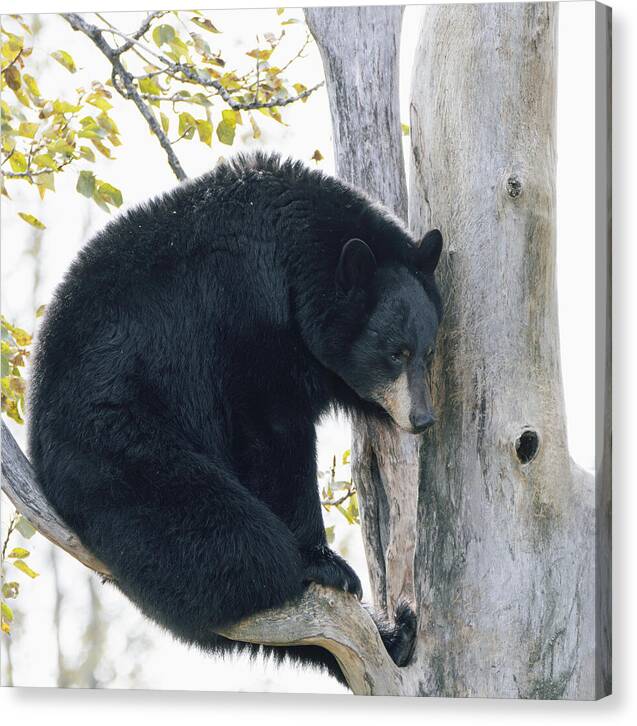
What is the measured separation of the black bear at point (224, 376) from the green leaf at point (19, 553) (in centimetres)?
69

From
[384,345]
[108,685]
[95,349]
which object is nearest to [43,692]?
[108,685]

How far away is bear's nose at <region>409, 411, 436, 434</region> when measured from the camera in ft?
13.2

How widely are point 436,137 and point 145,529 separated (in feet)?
5.54

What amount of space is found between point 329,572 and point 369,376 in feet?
2.28

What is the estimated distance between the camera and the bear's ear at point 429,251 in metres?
4.14

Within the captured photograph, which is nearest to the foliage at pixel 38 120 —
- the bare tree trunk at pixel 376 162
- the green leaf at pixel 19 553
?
the bare tree trunk at pixel 376 162

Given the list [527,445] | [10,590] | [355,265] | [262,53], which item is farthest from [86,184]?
[527,445]

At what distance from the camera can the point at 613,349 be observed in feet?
13.5

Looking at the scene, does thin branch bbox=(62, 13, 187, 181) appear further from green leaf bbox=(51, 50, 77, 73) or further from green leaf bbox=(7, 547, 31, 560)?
green leaf bbox=(7, 547, 31, 560)

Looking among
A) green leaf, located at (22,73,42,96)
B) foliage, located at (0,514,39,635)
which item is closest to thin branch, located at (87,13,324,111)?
green leaf, located at (22,73,42,96)

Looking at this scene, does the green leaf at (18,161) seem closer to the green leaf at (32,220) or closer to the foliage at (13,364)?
the green leaf at (32,220)

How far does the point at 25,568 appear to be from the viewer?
187 inches

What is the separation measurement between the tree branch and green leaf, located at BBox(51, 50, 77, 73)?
1.55 m

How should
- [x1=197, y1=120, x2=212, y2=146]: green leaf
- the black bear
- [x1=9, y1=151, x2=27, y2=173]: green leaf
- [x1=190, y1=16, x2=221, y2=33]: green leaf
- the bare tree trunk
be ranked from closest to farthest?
the black bear, the bare tree trunk, [x1=190, y1=16, x2=221, y2=33]: green leaf, [x1=197, y1=120, x2=212, y2=146]: green leaf, [x1=9, y1=151, x2=27, y2=173]: green leaf
